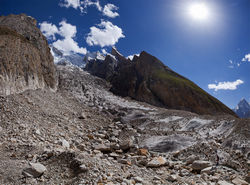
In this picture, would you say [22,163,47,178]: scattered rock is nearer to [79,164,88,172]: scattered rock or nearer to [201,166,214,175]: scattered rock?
[79,164,88,172]: scattered rock

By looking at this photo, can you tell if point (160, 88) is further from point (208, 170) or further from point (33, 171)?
point (33, 171)

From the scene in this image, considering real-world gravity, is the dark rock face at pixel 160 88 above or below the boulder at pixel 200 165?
above

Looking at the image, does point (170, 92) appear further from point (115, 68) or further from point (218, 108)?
point (115, 68)

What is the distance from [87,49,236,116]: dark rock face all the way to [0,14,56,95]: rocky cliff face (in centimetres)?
3193

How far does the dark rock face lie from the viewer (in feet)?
175

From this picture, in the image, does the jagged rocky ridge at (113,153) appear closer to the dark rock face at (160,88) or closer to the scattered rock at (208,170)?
the scattered rock at (208,170)

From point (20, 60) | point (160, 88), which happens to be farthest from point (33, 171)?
point (160, 88)

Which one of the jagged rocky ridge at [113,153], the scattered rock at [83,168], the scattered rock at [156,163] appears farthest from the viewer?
the scattered rock at [156,163]

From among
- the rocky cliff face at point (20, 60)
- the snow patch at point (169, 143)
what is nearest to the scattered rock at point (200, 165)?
the snow patch at point (169, 143)

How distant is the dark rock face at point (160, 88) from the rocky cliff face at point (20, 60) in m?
31.9

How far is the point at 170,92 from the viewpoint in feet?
187

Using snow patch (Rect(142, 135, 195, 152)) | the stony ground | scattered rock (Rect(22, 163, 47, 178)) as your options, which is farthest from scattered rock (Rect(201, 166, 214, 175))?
scattered rock (Rect(22, 163, 47, 178))

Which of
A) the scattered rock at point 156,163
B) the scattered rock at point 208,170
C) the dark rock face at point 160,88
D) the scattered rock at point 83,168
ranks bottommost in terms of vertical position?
the scattered rock at point 83,168

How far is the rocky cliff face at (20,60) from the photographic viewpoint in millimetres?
17219
